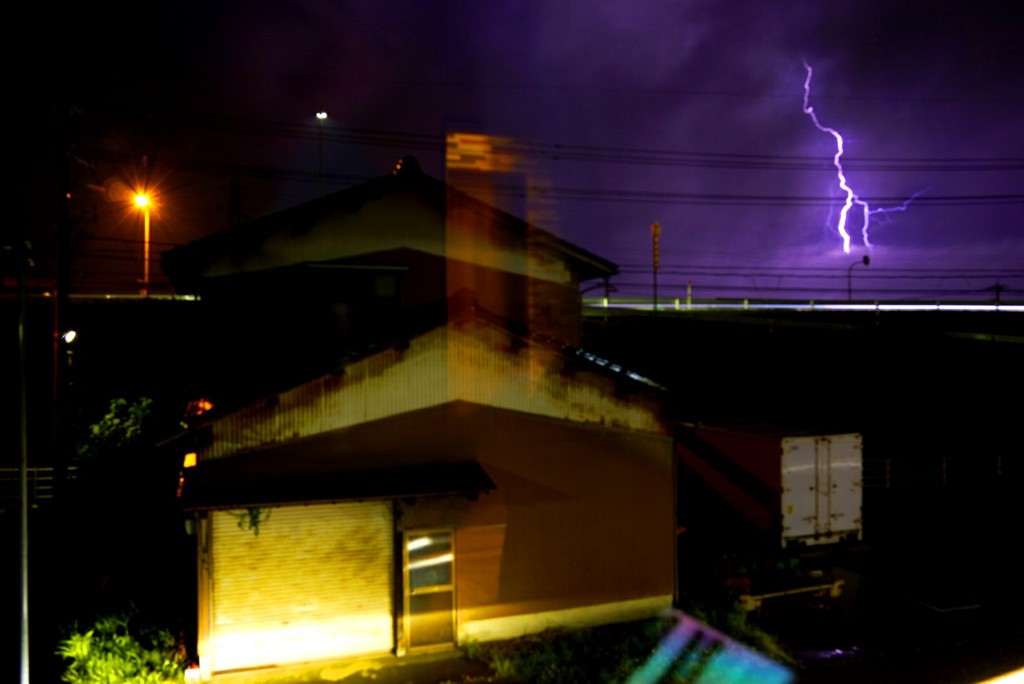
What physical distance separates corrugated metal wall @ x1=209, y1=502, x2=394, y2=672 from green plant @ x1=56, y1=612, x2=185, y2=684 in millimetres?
822

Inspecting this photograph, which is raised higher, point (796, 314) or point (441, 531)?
point (796, 314)

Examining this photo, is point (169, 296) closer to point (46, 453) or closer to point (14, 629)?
point (46, 453)

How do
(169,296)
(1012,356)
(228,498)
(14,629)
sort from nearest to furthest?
(228,498) < (14,629) < (1012,356) < (169,296)

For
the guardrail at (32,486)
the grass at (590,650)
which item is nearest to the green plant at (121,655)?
the grass at (590,650)

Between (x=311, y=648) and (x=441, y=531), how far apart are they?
9.15ft

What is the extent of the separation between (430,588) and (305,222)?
414 inches

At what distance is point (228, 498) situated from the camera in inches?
371

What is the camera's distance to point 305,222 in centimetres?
1688

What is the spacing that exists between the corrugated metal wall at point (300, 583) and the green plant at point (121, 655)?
822 millimetres

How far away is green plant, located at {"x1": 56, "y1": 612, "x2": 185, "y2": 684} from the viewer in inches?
369

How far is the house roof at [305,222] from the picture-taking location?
1639 centimetres

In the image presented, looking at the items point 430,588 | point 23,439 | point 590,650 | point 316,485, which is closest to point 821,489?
point 590,650

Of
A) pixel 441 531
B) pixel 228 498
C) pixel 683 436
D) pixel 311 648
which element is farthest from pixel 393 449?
pixel 683 436

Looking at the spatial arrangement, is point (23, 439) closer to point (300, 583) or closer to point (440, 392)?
point (300, 583)
